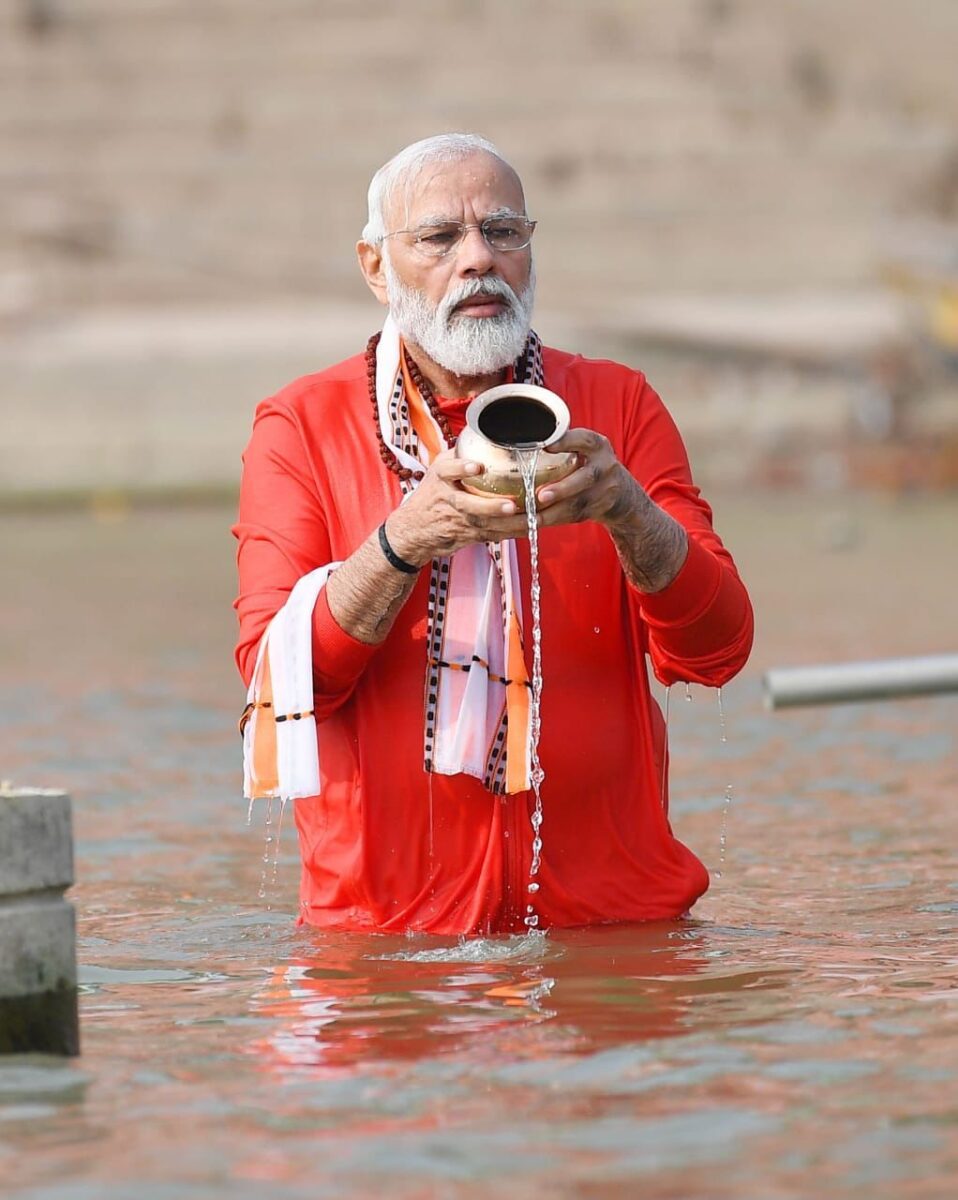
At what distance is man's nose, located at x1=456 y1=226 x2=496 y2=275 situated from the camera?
17.1 ft

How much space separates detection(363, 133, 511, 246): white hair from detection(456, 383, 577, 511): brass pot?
0.60 m

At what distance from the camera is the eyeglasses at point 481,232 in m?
5.25

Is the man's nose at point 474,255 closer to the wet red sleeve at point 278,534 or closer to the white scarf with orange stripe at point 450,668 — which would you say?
the white scarf with orange stripe at point 450,668

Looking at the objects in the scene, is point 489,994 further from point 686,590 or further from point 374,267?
point 374,267

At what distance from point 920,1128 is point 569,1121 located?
0.55 metres

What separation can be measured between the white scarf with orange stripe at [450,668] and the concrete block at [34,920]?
0.56m

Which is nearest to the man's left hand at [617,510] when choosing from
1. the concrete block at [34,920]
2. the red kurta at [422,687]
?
the red kurta at [422,687]

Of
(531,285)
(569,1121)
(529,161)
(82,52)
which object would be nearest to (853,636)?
(531,285)

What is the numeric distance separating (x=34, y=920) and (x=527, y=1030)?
96 cm

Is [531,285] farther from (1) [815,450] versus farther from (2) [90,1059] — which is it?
(1) [815,450]

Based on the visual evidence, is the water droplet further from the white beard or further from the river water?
the white beard

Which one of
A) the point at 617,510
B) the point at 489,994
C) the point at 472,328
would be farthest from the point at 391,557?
the point at 489,994

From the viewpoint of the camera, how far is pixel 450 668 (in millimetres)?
5340

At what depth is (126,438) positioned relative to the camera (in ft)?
132
